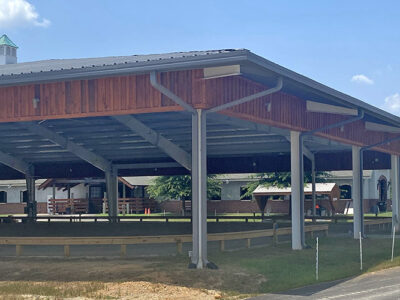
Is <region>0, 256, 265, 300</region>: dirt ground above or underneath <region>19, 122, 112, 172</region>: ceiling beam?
underneath

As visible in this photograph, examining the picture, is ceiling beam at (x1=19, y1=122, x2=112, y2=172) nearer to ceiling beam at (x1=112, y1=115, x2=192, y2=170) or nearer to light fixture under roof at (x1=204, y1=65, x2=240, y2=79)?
ceiling beam at (x1=112, y1=115, x2=192, y2=170)

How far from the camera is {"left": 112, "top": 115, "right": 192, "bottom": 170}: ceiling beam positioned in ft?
89.7

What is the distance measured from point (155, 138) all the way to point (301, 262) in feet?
38.2

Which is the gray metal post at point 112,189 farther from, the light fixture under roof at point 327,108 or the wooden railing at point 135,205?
the wooden railing at point 135,205

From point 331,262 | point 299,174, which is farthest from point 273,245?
point 331,262

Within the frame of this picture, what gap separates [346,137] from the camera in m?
30.0

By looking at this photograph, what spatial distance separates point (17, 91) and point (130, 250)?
721cm

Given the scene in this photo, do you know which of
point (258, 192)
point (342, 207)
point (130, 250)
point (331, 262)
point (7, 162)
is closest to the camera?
point (331, 262)

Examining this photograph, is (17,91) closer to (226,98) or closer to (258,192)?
(226,98)

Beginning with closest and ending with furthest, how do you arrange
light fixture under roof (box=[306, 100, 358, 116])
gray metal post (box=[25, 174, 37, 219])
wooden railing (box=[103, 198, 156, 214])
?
light fixture under roof (box=[306, 100, 358, 116]) → gray metal post (box=[25, 174, 37, 219]) → wooden railing (box=[103, 198, 156, 214])

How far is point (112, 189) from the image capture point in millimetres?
42062

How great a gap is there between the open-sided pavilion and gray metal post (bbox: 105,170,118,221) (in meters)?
0.08

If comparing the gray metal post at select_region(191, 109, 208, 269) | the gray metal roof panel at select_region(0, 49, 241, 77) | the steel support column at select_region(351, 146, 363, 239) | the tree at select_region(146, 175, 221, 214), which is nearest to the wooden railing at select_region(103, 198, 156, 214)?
the tree at select_region(146, 175, 221, 214)

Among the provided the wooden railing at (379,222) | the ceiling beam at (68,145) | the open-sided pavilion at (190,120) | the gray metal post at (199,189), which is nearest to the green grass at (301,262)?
the gray metal post at (199,189)
